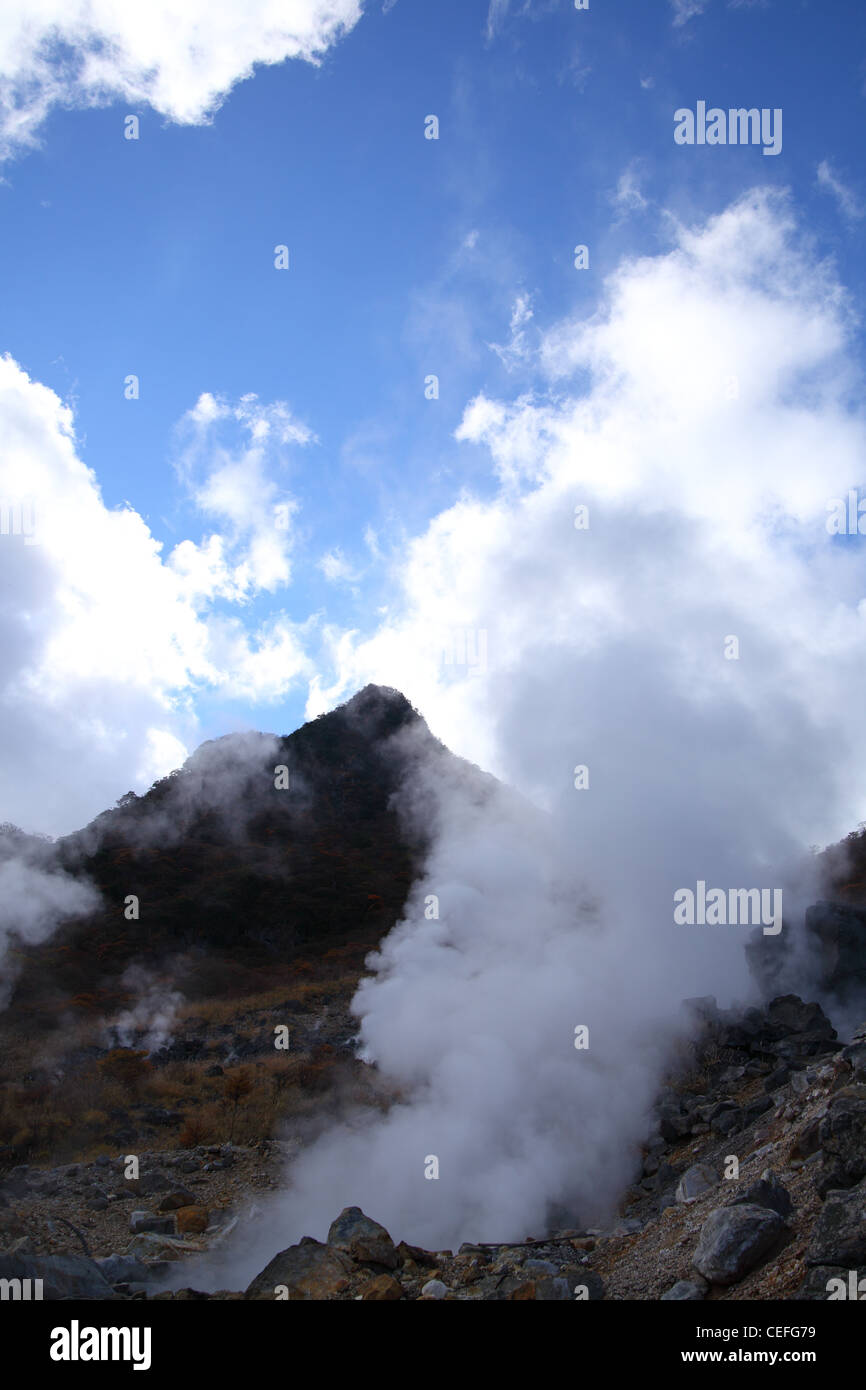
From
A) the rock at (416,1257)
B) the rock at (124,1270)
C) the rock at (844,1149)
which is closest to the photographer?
the rock at (844,1149)

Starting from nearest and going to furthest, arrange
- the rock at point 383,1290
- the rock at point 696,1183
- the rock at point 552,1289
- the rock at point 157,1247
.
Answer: the rock at point 552,1289 → the rock at point 383,1290 → the rock at point 696,1183 → the rock at point 157,1247

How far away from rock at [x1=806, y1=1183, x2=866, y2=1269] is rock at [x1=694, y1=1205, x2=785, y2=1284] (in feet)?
1.76

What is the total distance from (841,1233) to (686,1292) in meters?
1.81

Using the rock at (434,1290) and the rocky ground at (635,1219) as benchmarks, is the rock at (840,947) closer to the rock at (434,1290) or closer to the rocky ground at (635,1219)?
the rocky ground at (635,1219)

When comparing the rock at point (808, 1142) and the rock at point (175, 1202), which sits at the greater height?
the rock at point (808, 1142)

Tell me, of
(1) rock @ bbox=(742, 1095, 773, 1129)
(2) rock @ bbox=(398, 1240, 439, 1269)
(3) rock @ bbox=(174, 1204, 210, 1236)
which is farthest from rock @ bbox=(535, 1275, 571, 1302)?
(1) rock @ bbox=(742, 1095, 773, 1129)

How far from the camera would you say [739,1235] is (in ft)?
21.4

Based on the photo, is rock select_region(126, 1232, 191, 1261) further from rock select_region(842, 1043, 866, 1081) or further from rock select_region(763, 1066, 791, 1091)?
rock select_region(763, 1066, 791, 1091)

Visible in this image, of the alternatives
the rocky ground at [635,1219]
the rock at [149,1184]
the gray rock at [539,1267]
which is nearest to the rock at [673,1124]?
the rocky ground at [635,1219]

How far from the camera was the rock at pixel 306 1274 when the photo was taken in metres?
8.19

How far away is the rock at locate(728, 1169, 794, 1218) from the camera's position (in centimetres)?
718

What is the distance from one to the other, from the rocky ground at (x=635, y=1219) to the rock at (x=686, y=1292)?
21 mm
